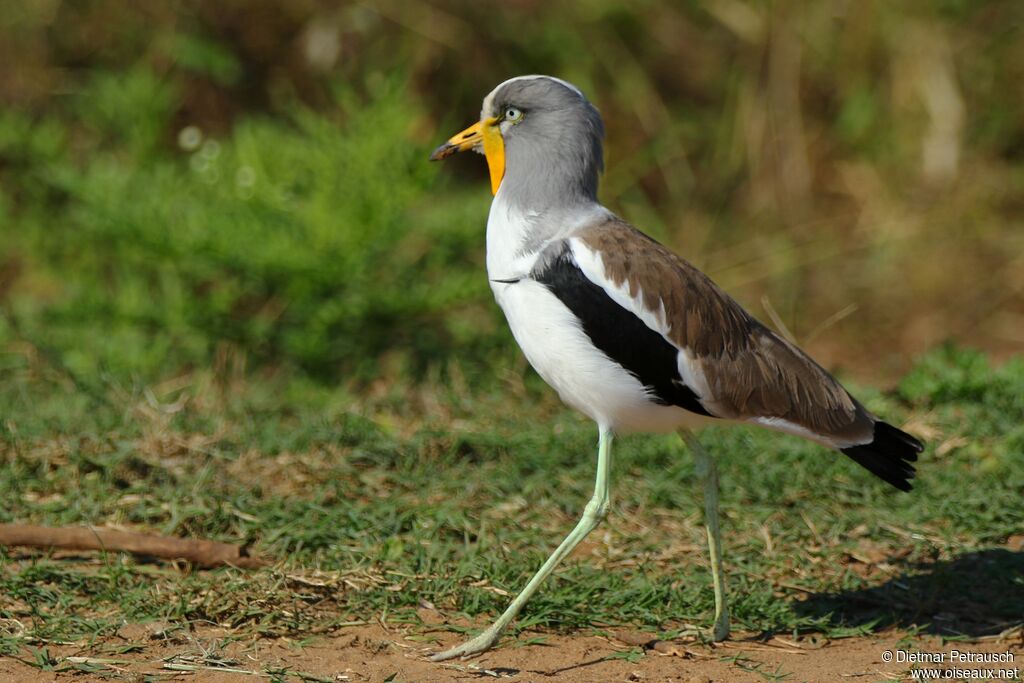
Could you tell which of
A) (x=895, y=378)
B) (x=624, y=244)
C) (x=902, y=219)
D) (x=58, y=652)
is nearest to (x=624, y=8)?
(x=902, y=219)

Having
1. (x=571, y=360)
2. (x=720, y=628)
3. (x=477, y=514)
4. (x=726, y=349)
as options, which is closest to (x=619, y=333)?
(x=571, y=360)

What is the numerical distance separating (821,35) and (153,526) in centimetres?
537

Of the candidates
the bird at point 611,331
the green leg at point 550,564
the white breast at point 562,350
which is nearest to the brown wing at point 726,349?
the bird at point 611,331

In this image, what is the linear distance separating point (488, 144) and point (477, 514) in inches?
49.0

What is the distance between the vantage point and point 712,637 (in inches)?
143

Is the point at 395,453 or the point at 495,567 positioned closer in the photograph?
the point at 495,567

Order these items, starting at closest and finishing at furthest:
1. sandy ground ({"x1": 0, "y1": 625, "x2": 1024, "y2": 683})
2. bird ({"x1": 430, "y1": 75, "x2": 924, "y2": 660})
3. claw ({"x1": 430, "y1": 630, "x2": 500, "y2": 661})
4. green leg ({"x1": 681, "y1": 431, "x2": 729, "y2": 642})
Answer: sandy ground ({"x1": 0, "y1": 625, "x2": 1024, "y2": 683}) → claw ({"x1": 430, "y1": 630, "x2": 500, "y2": 661}) → bird ({"x1": 430, "y1": 75, "x2": 924, "y2": 660}) → green leg ({"x1": 681, "y1": 431, "x2": 729, "y2": 642})

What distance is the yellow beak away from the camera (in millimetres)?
3855

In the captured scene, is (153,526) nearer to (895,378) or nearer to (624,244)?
(624,244)

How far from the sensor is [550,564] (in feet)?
11.3

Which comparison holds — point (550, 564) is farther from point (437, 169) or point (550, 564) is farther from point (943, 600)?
point (437, 169)

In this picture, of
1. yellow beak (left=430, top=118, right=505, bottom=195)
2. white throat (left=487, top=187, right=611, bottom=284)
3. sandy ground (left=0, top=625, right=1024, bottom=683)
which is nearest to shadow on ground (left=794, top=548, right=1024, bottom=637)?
sandy ground (left=0, top=625, right=1024, bottom=683)

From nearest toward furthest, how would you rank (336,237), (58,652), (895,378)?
(58,652)
(336,237)
(895,378)

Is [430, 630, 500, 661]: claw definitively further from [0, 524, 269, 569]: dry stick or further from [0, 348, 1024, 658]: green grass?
[0, 524, 269, 569]: dry stick
